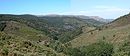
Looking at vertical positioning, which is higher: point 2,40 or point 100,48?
point 2,40

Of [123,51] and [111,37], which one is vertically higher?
[123,51]

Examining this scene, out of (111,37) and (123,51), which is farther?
(111,37)

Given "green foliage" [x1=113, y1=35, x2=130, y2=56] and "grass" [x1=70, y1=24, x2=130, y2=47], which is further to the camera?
"grass" [x1=70, y1=24, x2=130, y2=47]

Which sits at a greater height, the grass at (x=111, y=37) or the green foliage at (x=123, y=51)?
the green foliage at (x=123, y=51)

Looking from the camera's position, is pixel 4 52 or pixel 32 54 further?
pixel 32 54

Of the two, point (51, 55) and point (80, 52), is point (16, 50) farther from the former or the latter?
point (80, 52)

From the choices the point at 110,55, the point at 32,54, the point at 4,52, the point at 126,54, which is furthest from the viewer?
the point at 110,55

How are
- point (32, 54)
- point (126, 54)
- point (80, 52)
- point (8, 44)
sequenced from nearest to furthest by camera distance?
point (32, 54), point (8, 44), point (126, 54), point (80, 52)

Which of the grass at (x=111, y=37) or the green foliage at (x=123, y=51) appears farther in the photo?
the grass at (x=111, y=37)

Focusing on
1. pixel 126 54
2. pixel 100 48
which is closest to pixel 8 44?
pixel 126 54

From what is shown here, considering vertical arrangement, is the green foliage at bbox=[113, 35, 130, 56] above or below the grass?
above
